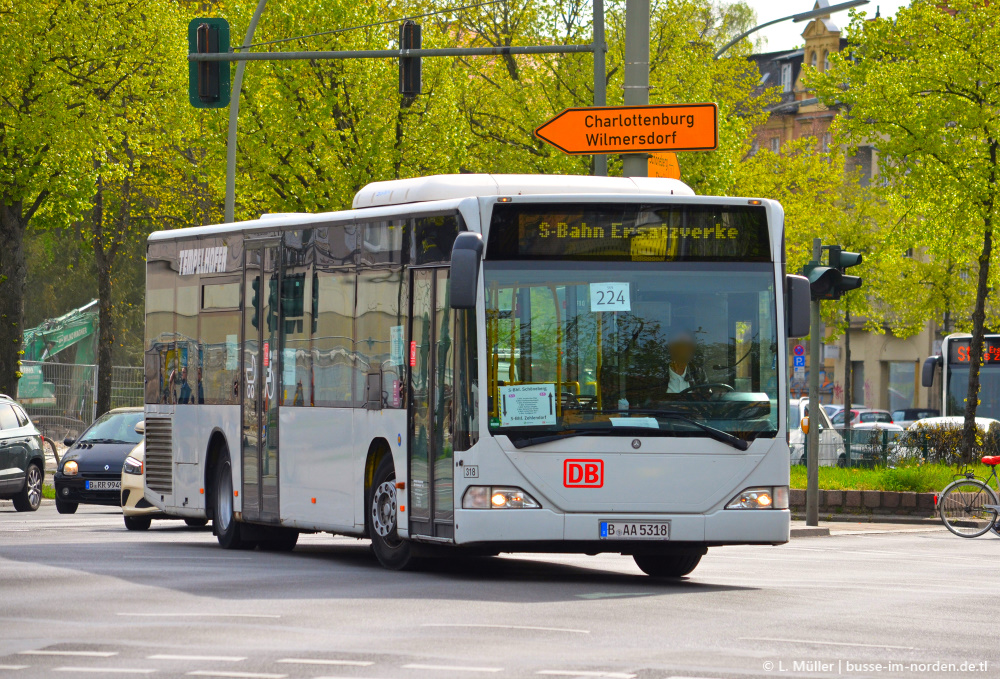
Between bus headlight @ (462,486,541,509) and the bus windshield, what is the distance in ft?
1.38

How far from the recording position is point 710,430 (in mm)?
13266

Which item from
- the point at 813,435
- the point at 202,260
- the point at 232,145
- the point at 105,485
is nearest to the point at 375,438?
the point at 202,260

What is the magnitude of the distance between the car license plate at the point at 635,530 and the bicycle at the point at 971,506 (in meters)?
10.4

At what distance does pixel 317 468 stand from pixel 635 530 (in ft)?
11.4

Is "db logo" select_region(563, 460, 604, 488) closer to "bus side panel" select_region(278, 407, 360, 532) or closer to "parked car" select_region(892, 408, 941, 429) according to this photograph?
"bus side panel" select_region(278, 407, 360, 532)

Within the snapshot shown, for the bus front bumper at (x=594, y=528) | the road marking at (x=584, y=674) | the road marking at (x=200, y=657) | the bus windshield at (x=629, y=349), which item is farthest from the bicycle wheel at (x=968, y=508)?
the road marking at (x=200, y=657)

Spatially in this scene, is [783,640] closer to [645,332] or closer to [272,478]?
[645,332]

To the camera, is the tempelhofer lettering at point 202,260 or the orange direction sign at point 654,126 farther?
the tempelhofer lettering at point 202,260

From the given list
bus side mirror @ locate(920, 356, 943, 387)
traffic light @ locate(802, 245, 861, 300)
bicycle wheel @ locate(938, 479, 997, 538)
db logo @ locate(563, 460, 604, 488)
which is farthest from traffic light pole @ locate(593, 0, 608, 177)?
bus side mirror @ locate(920, 356, 943, 387)

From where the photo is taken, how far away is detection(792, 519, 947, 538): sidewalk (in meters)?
22.7

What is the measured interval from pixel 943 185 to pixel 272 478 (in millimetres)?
17274

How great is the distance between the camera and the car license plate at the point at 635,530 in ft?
42.9

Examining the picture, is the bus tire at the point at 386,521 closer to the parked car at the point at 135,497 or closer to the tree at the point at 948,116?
the parked car at the point at 135,497

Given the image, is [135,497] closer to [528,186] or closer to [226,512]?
[226,512]
